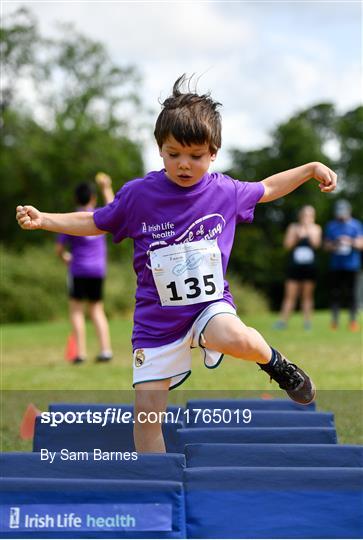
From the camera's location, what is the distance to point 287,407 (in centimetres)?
497

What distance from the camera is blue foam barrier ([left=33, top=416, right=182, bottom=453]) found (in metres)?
4.20

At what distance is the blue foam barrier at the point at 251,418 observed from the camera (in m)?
4.43

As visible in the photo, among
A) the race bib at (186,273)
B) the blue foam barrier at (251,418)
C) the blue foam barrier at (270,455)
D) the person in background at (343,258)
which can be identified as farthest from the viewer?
the person in background at (343,258)

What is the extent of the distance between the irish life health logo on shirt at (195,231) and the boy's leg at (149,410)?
57 cm

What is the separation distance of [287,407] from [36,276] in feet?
54.4

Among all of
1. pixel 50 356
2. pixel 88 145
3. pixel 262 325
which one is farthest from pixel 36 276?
pixel 88 145

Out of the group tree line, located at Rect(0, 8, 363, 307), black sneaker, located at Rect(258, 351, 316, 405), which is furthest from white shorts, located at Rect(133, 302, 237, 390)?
tree line, located at Rect(0, 8, 363, 307)

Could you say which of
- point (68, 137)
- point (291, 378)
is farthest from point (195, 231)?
point (68, 137)

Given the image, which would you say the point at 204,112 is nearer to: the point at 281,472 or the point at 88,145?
the point at 281,472

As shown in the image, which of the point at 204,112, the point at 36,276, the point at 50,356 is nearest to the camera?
the point at 204,112

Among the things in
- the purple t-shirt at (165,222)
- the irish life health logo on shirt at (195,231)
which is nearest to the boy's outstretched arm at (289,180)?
the purple t-shirt at (165,222)

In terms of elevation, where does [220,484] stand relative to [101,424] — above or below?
below

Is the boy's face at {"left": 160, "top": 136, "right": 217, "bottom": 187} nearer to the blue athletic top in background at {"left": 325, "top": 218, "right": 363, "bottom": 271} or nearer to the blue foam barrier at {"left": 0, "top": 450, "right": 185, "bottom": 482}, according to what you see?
the blue foam barrier at {"left": 0, "top": 450, "right": 185, "bottom": 482}

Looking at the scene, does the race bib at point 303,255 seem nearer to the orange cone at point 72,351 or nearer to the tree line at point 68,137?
the orange cone at point 72,351
